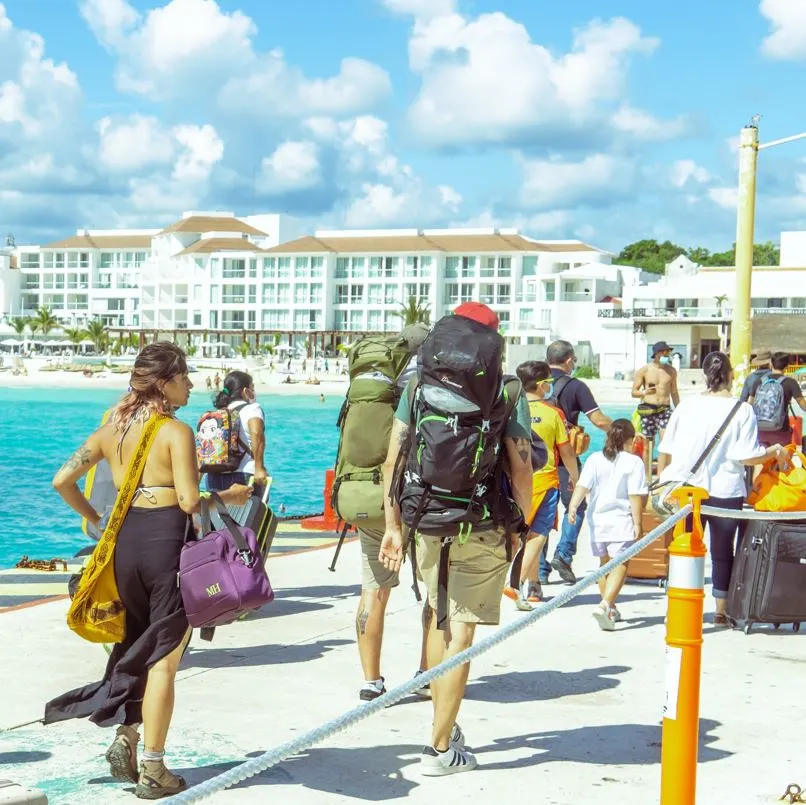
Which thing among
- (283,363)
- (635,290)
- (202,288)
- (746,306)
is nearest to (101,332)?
(202,288)

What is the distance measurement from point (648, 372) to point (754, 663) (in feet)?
23.4

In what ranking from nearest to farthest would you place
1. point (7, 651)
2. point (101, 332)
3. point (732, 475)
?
point (7, 651)
point (732, 475)
point (101, 332)

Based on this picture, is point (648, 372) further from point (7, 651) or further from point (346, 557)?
point (7, 651)

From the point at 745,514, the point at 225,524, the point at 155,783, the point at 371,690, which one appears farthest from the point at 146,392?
the point at 745,514

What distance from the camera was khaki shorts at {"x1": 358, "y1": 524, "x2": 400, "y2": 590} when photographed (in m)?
6.13

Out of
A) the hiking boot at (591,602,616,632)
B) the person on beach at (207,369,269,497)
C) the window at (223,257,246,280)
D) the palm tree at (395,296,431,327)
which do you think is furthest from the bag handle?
the window at (223,257,246,280)

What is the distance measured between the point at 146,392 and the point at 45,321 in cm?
13913

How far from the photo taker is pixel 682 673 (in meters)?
3.94

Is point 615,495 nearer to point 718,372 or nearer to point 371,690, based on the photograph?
point 718,372

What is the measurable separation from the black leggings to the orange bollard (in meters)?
4.07

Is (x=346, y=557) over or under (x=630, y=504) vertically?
under

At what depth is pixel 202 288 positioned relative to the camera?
13138cm

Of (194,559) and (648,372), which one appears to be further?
(648,372)

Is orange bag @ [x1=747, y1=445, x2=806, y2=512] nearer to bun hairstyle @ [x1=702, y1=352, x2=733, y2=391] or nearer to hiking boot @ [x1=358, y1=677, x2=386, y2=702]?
bun hairstyle @ [x1=702, y1=352, x2=733, y2=391]
